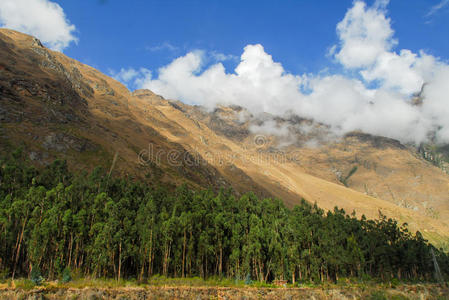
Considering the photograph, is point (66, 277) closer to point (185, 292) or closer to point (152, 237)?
point (185, 292)

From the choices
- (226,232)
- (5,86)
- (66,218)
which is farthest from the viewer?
(5,86)

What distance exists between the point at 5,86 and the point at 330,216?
370ft

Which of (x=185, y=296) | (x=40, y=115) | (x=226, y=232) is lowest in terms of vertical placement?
(x=185, y=296)

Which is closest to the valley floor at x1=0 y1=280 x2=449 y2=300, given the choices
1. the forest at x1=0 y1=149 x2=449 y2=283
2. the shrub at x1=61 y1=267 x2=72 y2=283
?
the shrub at x1=61 y1=267 x2=72 y2=283

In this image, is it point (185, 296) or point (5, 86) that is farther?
point (5, 86)

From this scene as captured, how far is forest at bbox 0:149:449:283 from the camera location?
45.3 metres

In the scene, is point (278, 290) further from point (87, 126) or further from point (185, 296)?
point (87, 126)

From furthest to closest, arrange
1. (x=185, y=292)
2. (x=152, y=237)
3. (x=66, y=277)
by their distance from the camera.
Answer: (x=152, y=237) → (x=66, y=277) → (x=185, y=292)

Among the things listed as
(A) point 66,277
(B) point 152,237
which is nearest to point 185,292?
(A) point 66,277

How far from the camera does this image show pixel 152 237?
163 ft

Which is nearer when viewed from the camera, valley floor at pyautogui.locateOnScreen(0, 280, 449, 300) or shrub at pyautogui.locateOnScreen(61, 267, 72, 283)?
valley floor at pyautogui.locateOnScreen(0, 280, 449, 300)

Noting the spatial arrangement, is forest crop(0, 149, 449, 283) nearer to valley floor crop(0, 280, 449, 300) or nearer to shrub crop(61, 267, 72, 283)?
shrub crop(61, 267, 72, 283)

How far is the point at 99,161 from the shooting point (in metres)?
94.6

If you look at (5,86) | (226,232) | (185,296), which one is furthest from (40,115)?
(185,296)
